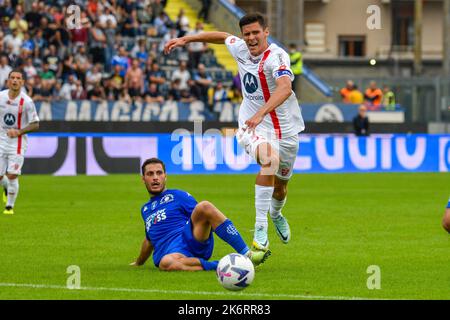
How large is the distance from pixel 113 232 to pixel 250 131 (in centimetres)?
430

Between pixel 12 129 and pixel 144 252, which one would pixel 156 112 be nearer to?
pixel 12 129

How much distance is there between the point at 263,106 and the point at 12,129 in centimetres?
754

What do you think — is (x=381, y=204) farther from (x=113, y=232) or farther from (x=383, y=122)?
(x=383, y=122)

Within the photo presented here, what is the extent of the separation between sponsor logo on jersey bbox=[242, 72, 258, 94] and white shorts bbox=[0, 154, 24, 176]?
24.4 feet

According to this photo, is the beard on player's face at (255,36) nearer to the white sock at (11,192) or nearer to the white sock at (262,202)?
the white sock at (262,202)

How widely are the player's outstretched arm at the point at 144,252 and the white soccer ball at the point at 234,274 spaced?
1854 millimetres

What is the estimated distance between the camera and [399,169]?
31797 millimetres

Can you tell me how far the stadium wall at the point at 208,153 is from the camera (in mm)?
29219

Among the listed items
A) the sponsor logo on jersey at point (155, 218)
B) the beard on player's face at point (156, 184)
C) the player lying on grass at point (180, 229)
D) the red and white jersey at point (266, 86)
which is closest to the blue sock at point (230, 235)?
the player lying on grass at point (180, 229)

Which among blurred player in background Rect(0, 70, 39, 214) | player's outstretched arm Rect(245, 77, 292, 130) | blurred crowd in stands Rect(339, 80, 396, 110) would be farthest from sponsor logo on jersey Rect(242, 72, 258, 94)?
blurred crowd in stands Rect(339, 80, 396, 110)

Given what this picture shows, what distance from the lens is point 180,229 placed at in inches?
465

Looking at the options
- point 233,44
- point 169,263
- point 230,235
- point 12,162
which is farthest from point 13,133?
point 230,235
